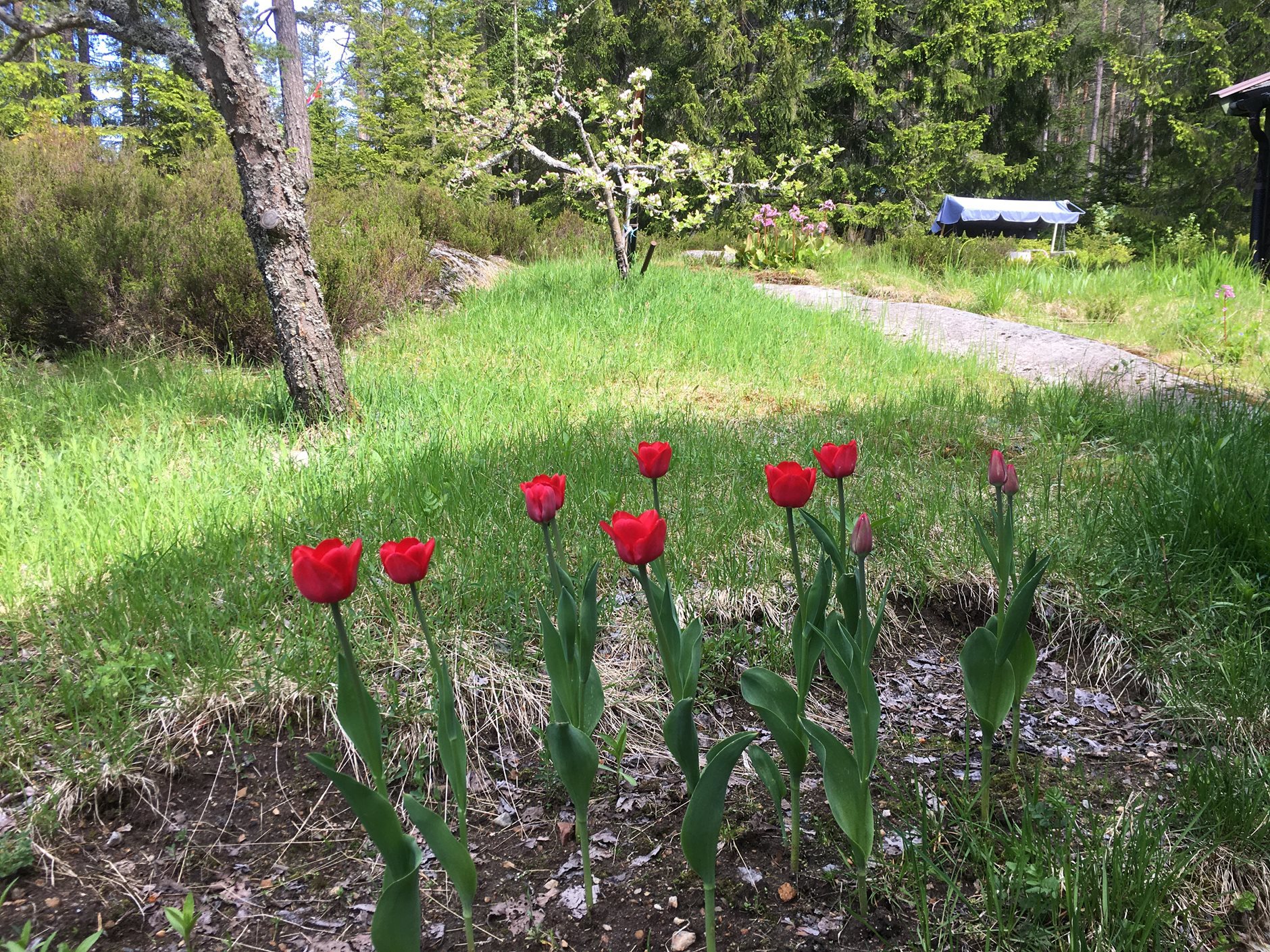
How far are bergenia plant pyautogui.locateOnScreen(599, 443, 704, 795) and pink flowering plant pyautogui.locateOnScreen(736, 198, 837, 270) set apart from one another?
30.7 feet

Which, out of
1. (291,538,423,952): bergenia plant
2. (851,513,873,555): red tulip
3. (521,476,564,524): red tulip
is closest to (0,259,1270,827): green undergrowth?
(521,476,564,524): red tulip

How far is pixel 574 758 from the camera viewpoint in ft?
4.06

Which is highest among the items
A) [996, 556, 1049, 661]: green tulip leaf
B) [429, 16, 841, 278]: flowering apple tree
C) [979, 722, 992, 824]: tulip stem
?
[429, 16, 841, 278]: flowering apple tree

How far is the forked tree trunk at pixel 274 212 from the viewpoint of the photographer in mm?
3250

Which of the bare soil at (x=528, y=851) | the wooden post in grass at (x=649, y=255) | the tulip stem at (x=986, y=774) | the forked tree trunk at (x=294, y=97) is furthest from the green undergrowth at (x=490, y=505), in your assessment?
the forked tree trunk at (x=294, y=97)

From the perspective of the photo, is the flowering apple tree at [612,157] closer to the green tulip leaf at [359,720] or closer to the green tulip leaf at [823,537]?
the green tulip leaf at [823,537]

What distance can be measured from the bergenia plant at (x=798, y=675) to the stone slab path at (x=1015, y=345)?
3346 millimetres

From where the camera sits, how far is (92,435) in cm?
329

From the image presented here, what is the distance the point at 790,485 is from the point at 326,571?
716 millimetres

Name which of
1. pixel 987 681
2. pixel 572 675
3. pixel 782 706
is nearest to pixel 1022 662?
pixel 987 681

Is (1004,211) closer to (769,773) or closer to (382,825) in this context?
(769,773)

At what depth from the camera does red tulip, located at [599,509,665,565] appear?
116 cm

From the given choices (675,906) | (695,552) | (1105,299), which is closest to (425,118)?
(1105,299)

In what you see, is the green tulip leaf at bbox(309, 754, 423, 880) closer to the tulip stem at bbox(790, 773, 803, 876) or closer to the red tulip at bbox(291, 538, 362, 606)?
the red tulip at bbox(291, 538, 362, 606)
